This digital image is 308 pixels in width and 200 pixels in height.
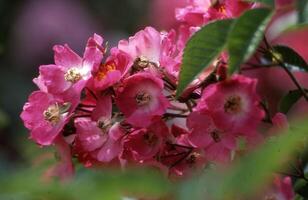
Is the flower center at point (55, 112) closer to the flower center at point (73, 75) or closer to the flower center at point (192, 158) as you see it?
the flower center at point (73, 75)

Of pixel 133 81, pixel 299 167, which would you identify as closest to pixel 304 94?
pixel 299 167

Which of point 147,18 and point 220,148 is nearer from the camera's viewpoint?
point 220,148

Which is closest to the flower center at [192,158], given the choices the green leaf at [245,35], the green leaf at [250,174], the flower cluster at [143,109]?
the flower cluster at [143,109]

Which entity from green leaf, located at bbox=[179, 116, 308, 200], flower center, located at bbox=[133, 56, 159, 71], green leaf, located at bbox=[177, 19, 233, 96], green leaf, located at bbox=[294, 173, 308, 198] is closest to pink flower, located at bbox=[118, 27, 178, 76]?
flower center, located at bbox=[133, 56, 159, 71]

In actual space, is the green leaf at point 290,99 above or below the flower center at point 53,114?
below

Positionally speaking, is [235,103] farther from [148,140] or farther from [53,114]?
[53,114]

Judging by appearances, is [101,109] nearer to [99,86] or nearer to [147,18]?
[99,86]

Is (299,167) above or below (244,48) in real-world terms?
below
